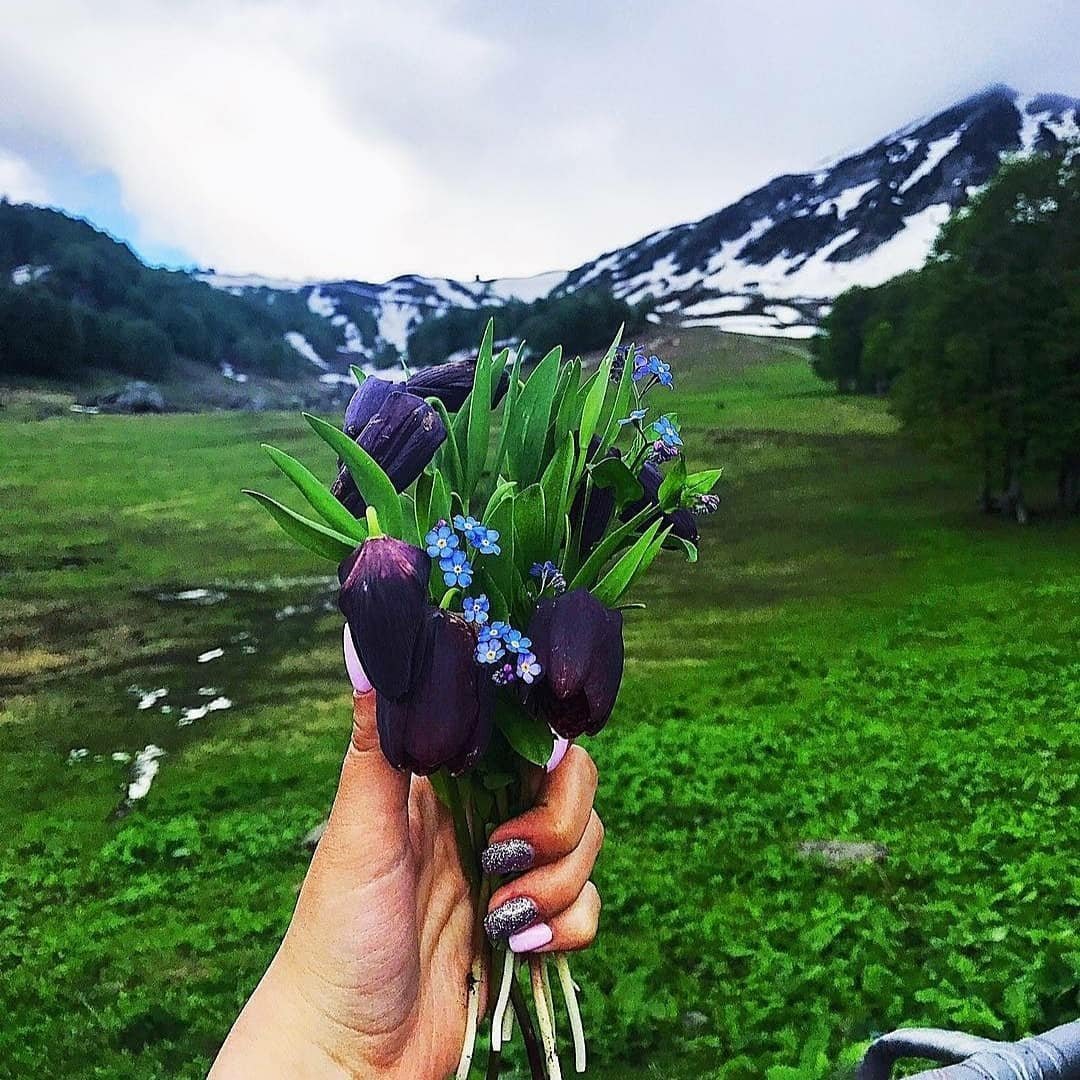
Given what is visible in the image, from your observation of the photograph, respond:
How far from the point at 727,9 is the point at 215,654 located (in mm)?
1192

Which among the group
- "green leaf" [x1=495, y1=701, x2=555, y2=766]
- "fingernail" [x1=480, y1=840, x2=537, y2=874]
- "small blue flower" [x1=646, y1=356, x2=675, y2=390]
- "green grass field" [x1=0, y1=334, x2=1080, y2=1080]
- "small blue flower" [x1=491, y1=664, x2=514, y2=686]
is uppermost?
"small blue flower" [x1=646, y1=356, x2=675, y2=390]

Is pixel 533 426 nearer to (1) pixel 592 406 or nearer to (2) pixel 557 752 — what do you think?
(1) pixel 592 406

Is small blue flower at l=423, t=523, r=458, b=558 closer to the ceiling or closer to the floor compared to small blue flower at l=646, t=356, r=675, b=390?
closer to the floor

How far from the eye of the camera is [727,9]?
1575 mm

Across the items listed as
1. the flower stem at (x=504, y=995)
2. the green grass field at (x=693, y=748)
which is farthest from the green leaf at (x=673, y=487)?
the green grass field at (x=693, y=748)

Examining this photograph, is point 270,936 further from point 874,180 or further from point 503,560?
point 874,180

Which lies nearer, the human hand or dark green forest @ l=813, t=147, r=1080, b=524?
the human hand

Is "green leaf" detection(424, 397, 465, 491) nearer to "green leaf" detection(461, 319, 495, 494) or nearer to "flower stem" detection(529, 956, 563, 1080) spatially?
"green leaf" detection(461, 319, 495, 494)

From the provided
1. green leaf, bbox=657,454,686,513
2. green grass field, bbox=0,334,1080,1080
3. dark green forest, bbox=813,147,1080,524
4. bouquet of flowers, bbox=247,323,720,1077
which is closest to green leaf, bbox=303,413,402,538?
bouquet of flowers, bbox=247,323,720,1077

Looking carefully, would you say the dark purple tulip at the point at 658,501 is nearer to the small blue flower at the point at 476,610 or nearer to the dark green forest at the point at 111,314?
the small blue flower at the point at 476,610

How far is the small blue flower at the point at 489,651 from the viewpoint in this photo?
39 centimetres

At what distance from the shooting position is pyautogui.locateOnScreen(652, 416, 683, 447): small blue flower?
0.46 meters

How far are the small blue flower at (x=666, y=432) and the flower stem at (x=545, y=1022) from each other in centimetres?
24

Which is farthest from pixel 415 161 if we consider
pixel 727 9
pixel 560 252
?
pixel 727 9
